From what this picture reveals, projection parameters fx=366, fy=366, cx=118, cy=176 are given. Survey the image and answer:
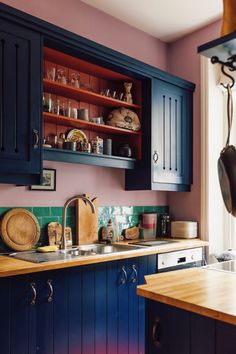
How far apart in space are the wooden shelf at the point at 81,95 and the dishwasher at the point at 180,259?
51.1 inches

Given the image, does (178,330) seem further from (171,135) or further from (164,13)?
(164,13)

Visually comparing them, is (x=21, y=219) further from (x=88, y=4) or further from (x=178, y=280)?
(x=88, y=4)

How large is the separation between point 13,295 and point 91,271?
1.81 ft

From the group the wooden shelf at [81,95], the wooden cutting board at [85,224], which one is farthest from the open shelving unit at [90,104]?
the wooden cutting board at [85,224]

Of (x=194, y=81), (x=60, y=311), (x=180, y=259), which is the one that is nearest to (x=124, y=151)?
(x=180, y=259)

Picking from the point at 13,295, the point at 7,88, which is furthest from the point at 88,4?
the point at 13,295

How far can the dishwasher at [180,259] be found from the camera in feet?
9.46

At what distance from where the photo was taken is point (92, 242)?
3039 mm

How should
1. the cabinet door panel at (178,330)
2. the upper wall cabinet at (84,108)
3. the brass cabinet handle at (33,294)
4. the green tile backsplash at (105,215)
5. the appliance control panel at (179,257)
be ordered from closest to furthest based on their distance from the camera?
the cabinet door panel at (178,330) < the brass cabinet handle at (33,294) < the upper wall cabinet at (84,108) < the green tile backsplash at (105,215) < the appliance control panel at (179,257)

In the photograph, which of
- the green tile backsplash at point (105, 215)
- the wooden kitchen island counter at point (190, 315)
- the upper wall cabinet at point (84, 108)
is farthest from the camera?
the green tile backsplash at point (105, 215)

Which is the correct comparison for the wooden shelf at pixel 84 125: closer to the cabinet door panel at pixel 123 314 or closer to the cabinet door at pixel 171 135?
the cabinet door at pixel 171 135

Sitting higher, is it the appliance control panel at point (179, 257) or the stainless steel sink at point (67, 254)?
the stainless steel sink at point (67, 254)

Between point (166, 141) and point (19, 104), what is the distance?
153 cm

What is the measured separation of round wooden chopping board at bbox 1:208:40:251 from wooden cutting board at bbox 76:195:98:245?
0.38 m
